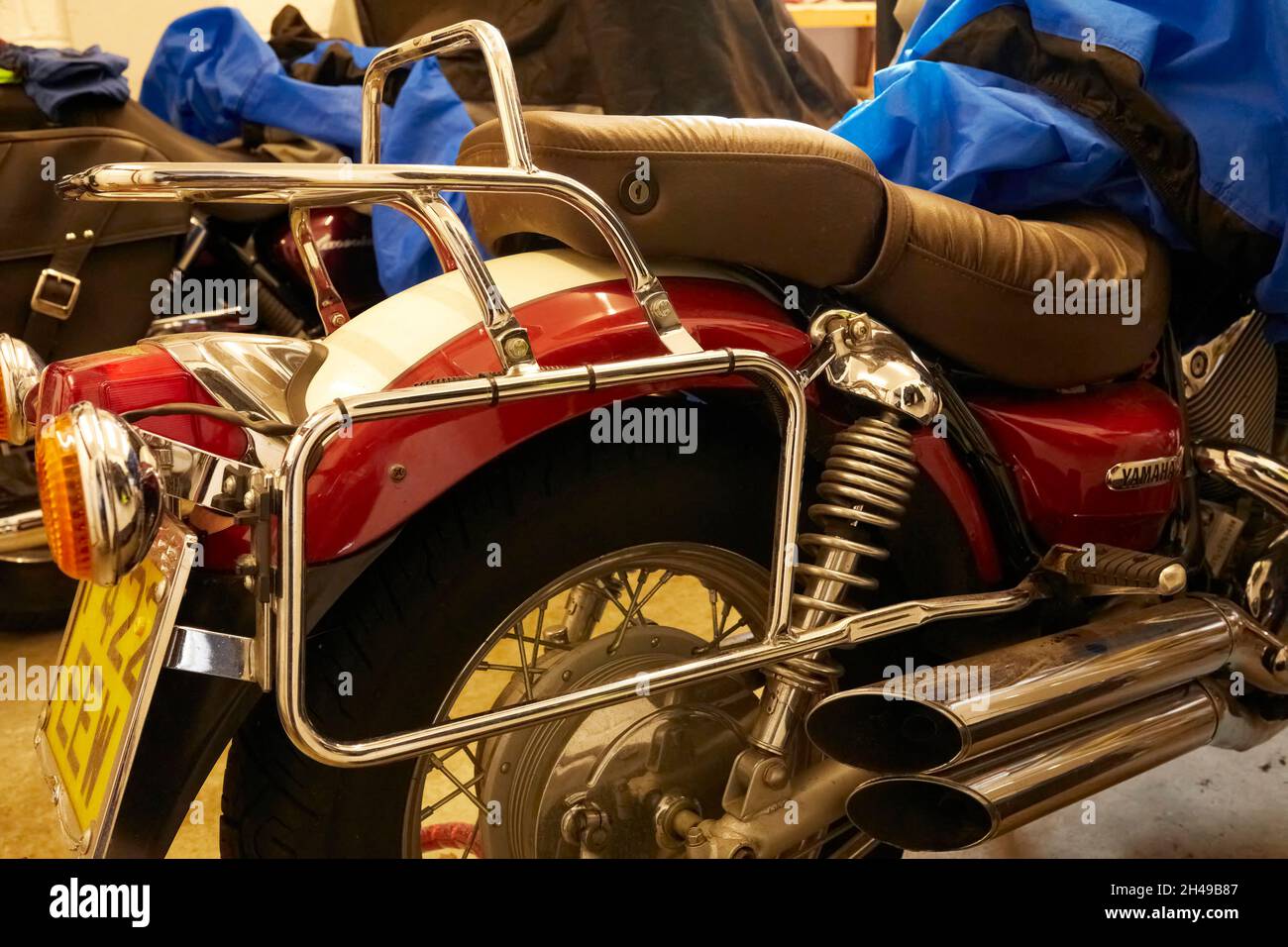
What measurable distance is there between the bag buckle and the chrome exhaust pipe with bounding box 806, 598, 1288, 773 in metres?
1.47

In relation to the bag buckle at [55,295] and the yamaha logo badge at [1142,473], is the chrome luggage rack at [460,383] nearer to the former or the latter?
the yamaha logo badge at [1142,473]

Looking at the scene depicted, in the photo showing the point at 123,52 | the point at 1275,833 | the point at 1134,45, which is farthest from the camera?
the point at 123,52

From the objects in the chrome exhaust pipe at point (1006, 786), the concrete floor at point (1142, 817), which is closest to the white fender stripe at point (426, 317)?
the chrome exhaust pipe at point (1006, 786)

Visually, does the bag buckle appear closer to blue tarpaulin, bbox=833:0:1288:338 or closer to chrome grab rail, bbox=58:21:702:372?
chrome grab rail, bbox=58:21:702:372

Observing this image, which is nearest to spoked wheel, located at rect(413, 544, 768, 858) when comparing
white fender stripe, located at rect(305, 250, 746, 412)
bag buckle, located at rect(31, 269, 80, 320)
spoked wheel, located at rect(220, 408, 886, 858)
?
spoked wheel, located at rect(220, 408, 886, 858)

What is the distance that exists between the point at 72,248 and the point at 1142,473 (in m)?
1.64

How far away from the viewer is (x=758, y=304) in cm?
105

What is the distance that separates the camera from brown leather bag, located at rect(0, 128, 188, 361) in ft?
5.97

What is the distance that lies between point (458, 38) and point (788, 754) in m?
0.68

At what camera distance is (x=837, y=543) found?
1.00 m

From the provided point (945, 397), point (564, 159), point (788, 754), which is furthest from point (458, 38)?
point (788, 754)

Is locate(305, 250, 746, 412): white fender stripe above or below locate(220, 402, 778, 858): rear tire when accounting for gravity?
above

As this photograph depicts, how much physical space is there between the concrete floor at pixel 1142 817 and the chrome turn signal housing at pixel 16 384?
0.74 meters
